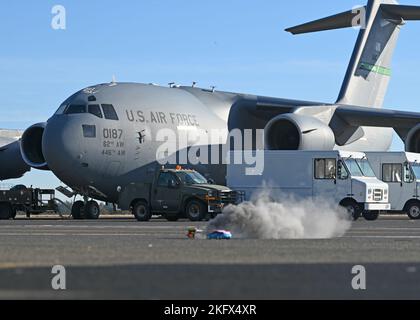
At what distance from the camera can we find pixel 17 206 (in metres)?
37.5

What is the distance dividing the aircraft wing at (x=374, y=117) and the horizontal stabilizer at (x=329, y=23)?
704 centimetres

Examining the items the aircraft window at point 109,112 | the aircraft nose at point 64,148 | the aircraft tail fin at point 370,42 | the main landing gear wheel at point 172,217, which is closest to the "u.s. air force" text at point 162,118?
the aircraft window at point 109,112

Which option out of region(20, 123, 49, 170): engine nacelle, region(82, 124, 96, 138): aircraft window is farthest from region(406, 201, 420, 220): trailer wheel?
region(20, 123, 49, 170): engine nacelle

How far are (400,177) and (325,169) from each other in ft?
11.3

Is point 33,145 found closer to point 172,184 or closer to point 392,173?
point 172,184

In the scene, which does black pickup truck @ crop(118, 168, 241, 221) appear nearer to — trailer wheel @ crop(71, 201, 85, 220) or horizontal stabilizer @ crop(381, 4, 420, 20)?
trailer wheel @ crop(71, 201, 85, 220)

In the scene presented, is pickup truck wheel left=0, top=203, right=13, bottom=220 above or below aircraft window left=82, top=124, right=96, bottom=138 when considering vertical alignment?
below

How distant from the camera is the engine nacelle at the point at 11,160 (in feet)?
133

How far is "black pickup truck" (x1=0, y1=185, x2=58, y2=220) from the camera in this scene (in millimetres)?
37031

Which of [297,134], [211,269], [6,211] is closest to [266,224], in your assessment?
[211,269]

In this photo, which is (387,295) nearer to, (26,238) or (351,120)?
(26,238)

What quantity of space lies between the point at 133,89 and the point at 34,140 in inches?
165

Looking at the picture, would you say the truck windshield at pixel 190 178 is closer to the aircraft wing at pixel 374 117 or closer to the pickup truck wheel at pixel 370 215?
the pickup truck wheel at pixel 370 215

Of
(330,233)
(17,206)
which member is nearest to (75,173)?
(17,206)
